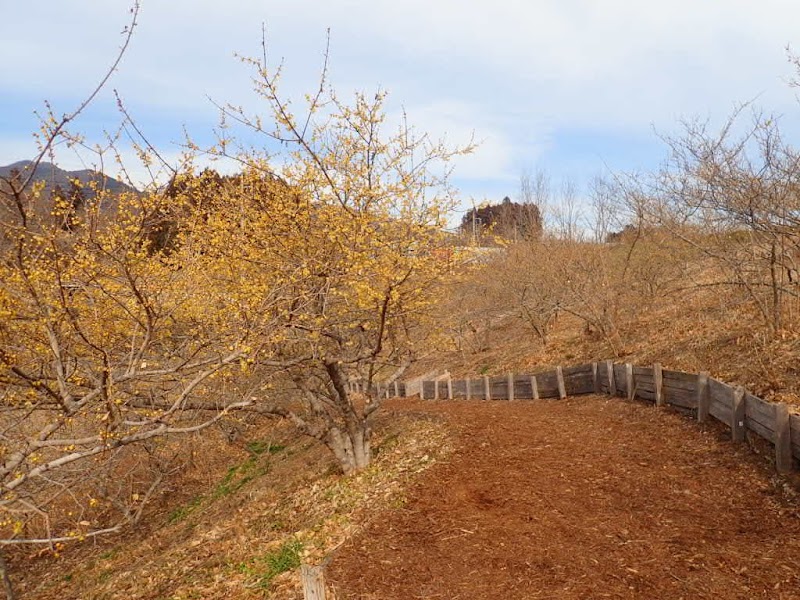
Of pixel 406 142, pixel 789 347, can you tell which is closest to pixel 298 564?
pixel 406 142

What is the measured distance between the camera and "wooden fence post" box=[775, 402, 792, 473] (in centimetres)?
545

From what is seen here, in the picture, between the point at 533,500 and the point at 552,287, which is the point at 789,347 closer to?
the point at 533,500

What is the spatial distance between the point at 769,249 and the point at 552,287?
28.5 ft

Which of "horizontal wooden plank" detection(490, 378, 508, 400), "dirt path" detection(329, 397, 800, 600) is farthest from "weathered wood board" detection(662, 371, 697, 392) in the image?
"horizontal wooden plank" detection(490, 378, 508, 400)

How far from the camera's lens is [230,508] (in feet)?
33.6

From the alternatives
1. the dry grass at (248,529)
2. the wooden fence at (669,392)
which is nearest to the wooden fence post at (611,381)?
the wooden fence at (669,392)

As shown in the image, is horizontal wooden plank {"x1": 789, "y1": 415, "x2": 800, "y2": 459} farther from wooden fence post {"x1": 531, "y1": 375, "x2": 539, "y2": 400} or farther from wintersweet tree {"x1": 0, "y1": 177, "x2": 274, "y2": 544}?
wooden fence post {"x1": 531, "y1": 375, "x2": 539, "y2": 400}

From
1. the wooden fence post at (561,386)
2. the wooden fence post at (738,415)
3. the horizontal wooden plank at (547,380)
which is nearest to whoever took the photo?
the wooden fence post at (738,415)

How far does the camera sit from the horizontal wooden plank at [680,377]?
25.6 feet

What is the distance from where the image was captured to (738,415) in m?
6.44

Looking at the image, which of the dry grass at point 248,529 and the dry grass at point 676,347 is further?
the dry grass at point 676,347

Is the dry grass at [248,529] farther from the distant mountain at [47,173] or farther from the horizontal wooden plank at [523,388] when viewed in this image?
the distant mountain at [47,173]

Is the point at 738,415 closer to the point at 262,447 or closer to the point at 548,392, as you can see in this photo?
the point at 548,392

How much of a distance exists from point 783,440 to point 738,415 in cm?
99
